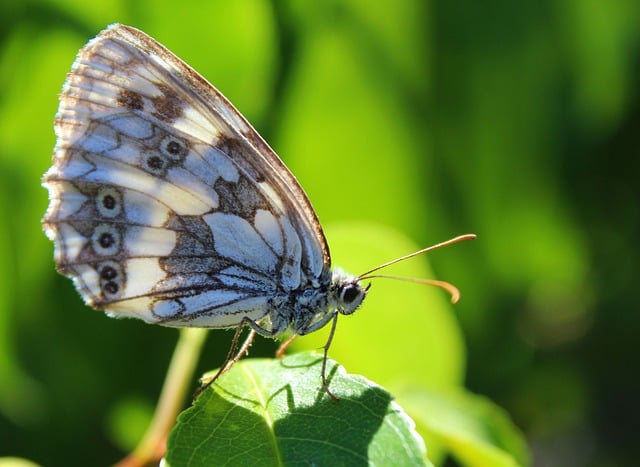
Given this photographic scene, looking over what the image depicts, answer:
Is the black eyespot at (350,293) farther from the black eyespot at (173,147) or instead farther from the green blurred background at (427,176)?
the black eyespot at (173,147)

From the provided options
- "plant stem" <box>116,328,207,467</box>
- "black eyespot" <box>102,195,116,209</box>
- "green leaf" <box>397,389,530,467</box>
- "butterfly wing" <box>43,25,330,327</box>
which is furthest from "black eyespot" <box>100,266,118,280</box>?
"green leaf" <box>397,389,530,467</box>

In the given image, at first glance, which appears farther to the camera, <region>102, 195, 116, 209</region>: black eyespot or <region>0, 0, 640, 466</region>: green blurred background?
<region>0, 0, 640, 466</region>: green blurred background

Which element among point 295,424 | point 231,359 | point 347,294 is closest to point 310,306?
point 347,294

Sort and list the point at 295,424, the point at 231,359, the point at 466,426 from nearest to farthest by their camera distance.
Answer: the point at 295,424 → the point at 466,426 → the point at 231,359

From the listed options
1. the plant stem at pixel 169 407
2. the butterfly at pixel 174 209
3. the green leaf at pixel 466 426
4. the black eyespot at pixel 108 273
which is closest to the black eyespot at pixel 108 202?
the butterfly at pixel 174 209

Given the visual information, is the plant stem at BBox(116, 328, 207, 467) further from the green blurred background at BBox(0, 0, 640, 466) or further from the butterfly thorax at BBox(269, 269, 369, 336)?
the green blurred background at BBox(0, 0, 640, 466)

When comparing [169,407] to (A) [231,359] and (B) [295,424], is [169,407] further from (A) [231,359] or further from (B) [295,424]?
(B) [295,424]
